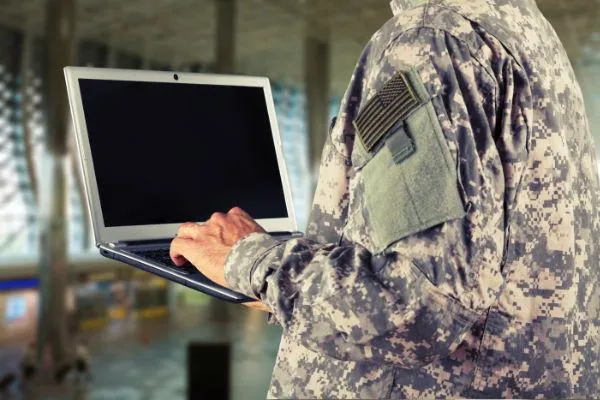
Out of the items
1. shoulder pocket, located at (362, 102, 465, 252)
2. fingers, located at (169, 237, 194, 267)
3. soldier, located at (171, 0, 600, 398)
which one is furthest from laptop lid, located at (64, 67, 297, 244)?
shoulder pocket, located at (362, 102, 465, 252)

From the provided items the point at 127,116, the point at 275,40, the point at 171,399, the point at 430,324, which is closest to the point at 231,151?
the point at 127,116

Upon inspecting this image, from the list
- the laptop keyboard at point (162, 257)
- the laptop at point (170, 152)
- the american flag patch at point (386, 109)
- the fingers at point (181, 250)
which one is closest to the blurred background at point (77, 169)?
the laptop at point (170, 152)

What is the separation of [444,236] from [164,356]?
25.7 ft

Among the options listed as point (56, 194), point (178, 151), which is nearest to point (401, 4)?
point (178, 151)

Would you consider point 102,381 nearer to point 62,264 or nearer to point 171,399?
point 171,399

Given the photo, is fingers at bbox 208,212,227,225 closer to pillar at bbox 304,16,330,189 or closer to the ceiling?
the ceiling

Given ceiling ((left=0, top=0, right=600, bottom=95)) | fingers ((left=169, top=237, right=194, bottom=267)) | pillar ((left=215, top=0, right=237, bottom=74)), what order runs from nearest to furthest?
fingers ((left=169, top=237, right=194, bottom=267))
ceiling ((left=0, top=0, right=600, bottom=95))
pillar ((left=215, top=0, right=237, bottom=74))

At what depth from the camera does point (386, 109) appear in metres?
0.95

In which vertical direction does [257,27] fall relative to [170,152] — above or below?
above

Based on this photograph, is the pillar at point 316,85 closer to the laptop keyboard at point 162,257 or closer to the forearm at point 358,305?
the laptop keyboard at point 162,257

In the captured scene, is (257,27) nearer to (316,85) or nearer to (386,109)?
(316,85)

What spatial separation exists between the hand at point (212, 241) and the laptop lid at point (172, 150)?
409mm

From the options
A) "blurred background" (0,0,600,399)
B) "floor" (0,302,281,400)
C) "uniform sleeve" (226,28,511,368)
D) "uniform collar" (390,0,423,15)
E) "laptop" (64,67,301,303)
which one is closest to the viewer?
"uniform sleeve" (226,28,511,368)

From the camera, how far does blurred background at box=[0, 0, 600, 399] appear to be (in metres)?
7.98
